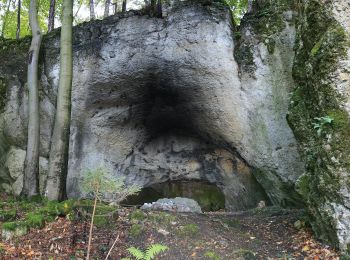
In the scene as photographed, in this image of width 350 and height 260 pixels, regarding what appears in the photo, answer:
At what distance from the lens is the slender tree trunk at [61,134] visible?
7.88 metres

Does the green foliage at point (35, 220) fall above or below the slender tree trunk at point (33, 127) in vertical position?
below

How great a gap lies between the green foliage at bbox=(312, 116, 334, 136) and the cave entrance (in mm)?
Answer: 6078

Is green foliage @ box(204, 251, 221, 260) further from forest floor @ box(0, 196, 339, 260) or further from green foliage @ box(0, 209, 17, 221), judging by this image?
green foliage @ box(0, 209, 17, 221)

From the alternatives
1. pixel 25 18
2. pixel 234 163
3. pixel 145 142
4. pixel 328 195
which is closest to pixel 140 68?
pixel 145 142

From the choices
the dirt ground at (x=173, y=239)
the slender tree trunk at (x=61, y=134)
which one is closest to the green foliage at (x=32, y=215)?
the dirt ground at (x=173, y=239)

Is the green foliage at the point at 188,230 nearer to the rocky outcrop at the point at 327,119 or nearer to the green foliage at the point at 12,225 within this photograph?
the rocky outcrop at the point at 327,119

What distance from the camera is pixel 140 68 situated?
1003 centimetres

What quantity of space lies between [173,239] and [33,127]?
15.8 feet

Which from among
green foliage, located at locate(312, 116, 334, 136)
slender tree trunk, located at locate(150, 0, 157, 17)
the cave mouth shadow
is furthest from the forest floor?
slender tree trunk, located at locate(150, 0, 157, 17)

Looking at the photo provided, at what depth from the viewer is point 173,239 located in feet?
18.7

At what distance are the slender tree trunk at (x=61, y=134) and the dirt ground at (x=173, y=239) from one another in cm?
184

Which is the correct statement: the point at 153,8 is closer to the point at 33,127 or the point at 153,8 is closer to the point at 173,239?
the point at 33,127

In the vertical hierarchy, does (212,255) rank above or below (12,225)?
→ below

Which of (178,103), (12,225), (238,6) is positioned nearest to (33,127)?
(12,225)
